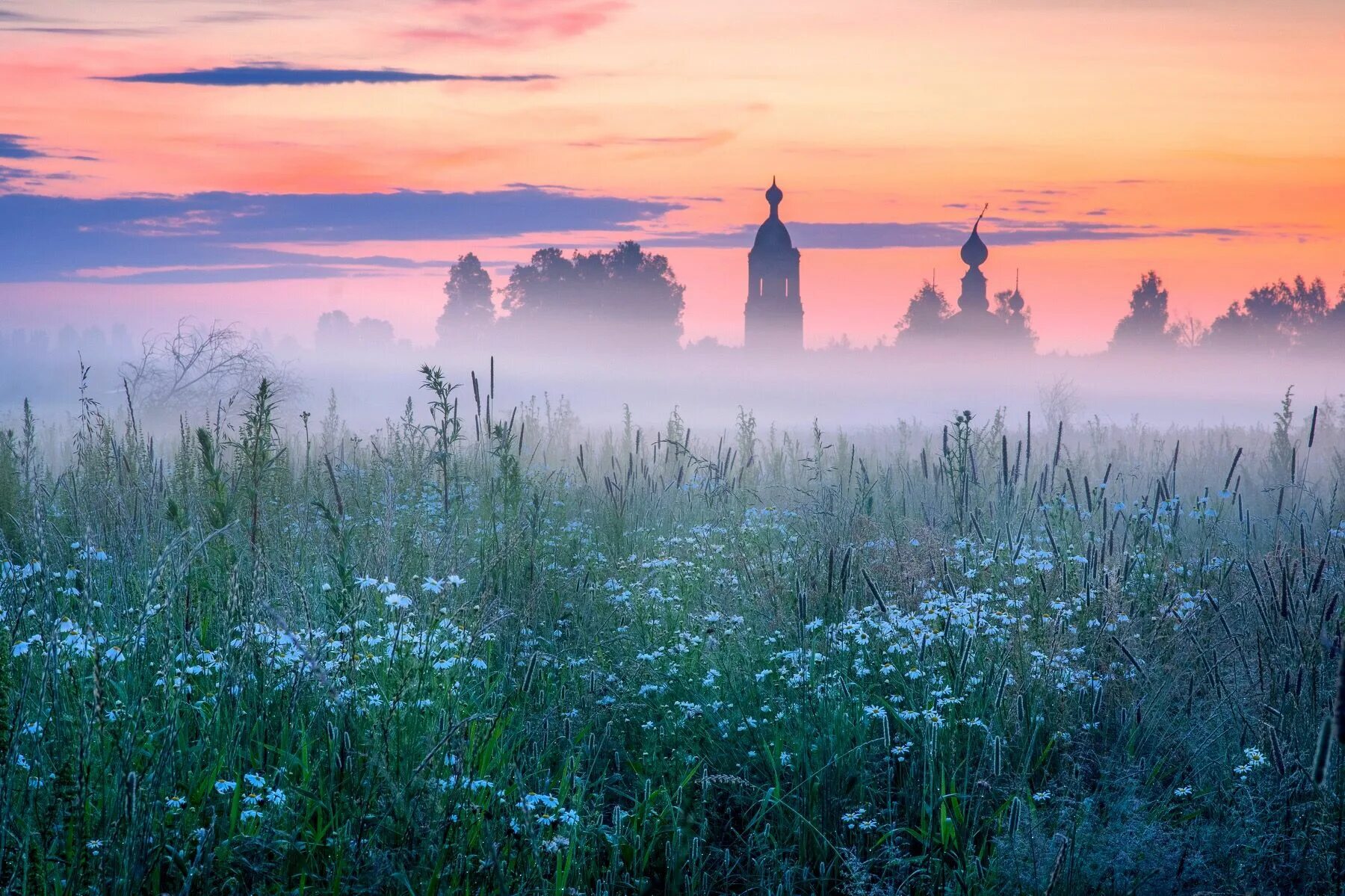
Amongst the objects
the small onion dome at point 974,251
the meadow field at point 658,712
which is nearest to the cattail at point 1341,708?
the meadow field at point 658,712

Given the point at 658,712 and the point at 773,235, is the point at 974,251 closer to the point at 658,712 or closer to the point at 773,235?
the point at 773,235

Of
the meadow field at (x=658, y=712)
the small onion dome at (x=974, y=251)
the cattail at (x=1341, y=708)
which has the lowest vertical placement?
the meadow field at (x=658, y=712)

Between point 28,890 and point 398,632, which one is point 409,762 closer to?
point 398,632

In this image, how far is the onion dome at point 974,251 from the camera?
76.7 meters

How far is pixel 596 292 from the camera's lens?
67.2m

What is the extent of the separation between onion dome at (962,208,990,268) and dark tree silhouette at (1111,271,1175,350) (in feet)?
36.9

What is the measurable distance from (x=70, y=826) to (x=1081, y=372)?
7212 centimetres

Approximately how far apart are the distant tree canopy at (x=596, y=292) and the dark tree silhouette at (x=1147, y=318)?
33.8 m

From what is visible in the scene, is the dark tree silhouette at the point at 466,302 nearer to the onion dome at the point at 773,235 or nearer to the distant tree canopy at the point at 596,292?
the distant tree canopy at the point at 596,292

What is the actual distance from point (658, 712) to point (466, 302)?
68.3 metres

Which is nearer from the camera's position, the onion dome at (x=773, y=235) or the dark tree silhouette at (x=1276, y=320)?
the dark tree silhouette at (x=1276, y=320)

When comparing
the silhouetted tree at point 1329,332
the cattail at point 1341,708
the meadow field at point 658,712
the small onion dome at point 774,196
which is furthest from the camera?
the small onion dome at point 774,196

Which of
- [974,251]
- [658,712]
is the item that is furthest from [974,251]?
[658,712]

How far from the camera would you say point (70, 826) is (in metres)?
2.83
